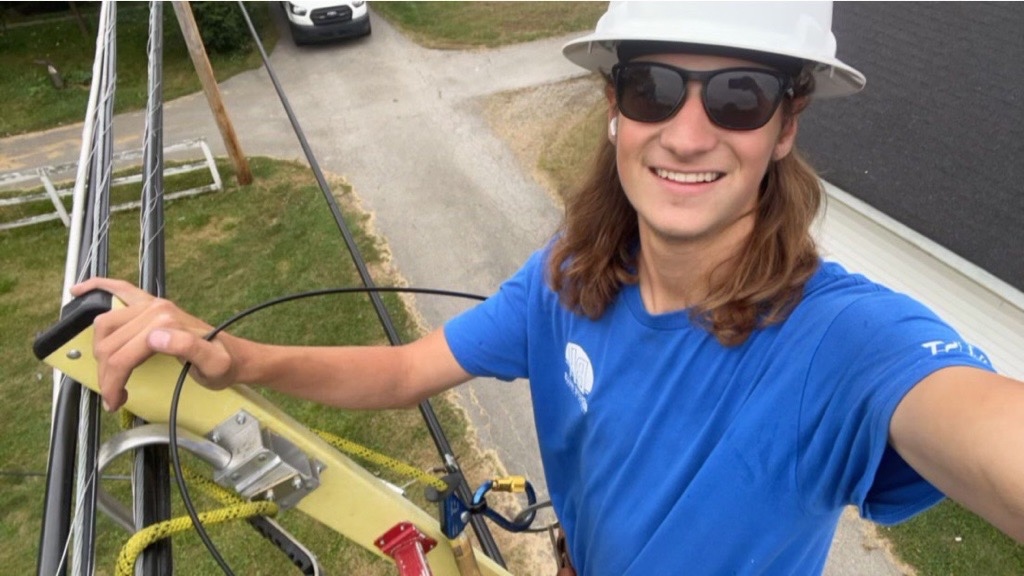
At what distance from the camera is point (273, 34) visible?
634 inches

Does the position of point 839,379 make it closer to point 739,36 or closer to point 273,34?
point 739,36

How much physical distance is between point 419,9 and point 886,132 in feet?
39.3

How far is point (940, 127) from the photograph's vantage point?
6789mm

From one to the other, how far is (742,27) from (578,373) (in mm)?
802

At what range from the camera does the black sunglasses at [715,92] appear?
4.69 ft

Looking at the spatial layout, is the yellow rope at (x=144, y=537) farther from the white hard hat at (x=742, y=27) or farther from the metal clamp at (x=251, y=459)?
the white hard hat at (x=742, y=27)

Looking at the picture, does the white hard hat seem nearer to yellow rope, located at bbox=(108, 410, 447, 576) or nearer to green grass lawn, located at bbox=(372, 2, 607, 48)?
yellow rope, located at bbox=(108, 410, 447, 576)

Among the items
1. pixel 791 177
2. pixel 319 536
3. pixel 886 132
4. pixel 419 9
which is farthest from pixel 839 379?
pixel 419 9

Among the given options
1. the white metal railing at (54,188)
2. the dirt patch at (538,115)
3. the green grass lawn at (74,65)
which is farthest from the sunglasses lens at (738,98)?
the green grass lawn at (74,65)

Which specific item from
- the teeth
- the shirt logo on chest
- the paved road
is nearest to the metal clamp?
the shirt logo on chest

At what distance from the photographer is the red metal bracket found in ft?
5.51

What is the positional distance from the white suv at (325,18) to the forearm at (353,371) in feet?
46.8

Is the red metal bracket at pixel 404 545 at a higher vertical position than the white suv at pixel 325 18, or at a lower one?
higher

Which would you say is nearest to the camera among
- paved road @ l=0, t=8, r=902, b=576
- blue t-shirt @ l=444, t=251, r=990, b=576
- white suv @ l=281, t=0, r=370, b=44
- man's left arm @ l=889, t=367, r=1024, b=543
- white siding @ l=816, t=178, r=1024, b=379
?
Result: man's left arm @ l=889, t=367, r=1024, b=543
